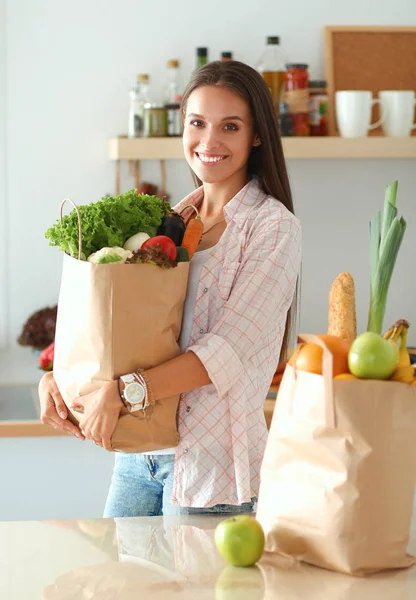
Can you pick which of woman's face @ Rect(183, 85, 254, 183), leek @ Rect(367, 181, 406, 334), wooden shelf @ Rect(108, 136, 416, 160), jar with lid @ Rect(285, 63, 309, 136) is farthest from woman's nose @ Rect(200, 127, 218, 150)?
jar with lid @ Rect(285, 63, 309, 136)

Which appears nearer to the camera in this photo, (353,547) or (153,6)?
(353,547)

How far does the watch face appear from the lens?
52.9 inches

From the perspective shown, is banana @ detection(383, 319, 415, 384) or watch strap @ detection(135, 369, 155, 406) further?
watch strap @ detection(135, 369, 155, 406)

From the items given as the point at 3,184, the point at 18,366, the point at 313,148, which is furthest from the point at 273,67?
the point at 18,366

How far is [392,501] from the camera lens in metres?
1.04

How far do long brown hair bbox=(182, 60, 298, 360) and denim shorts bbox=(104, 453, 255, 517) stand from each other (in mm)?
485

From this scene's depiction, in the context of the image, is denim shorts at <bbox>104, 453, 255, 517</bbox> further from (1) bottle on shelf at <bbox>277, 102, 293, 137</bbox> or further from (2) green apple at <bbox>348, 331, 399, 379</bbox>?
(1) bottle on shelf at <bbox>277, 102, 293, 137</bbox>

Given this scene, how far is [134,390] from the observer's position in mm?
1348

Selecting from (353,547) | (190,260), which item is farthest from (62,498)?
(353,547)

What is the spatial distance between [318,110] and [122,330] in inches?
67.7

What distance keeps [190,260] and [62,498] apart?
1.36m

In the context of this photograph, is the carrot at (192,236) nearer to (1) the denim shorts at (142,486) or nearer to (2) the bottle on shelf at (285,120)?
(1) the denim shorts at (142,486)

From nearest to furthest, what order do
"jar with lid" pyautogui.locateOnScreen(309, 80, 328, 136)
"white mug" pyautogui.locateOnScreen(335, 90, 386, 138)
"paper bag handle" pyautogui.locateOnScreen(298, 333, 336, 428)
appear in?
"paper bag handle" pyautogui.locateOnScreen(298, 333, 336, 428)
"white mug" pyautogui.locateOnScreen(335, 90, 386, 138)
"jar with lid" pyautogui.locateOnScreen(309, 80, 328, 136)

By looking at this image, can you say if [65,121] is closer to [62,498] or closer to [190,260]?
[62,498]
